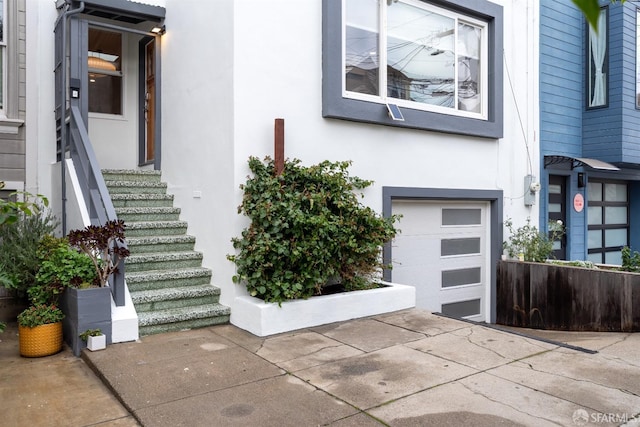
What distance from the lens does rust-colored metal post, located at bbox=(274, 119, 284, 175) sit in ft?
17.4

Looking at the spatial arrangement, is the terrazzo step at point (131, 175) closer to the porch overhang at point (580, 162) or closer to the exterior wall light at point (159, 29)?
the exterior wall light at point (159, 29)

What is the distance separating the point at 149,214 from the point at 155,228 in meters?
0.27

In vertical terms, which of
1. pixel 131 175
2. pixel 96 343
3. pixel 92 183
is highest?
pixel 131 175

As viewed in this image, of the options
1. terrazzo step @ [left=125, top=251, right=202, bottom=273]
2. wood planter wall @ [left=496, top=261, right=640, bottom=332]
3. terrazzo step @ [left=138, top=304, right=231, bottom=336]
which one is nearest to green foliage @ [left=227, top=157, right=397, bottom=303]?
terrazzo step @ [left=138, top=304, right=231, bottom=336]

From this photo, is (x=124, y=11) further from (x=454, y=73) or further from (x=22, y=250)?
(x=454, y=73)

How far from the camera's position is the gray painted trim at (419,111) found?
579cm

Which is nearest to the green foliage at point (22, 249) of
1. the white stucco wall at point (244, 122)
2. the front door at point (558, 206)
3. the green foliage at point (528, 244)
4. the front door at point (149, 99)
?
the white stucco wall at point (244, 122)

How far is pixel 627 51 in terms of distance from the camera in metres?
8.66

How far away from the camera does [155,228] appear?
5.94 meters

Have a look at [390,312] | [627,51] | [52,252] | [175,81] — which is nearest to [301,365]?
[390,312]

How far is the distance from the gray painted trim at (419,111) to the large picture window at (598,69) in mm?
2430

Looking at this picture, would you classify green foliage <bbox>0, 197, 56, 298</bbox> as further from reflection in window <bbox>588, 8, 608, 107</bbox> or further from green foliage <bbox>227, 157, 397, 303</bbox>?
reflection in window <bbox>588, 8, 608, 107</bbox>

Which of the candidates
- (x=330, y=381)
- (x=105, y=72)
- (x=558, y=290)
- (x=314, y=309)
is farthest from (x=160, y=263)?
(x=558, y=290)

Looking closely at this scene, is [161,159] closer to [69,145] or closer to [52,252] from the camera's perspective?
[69,145]
